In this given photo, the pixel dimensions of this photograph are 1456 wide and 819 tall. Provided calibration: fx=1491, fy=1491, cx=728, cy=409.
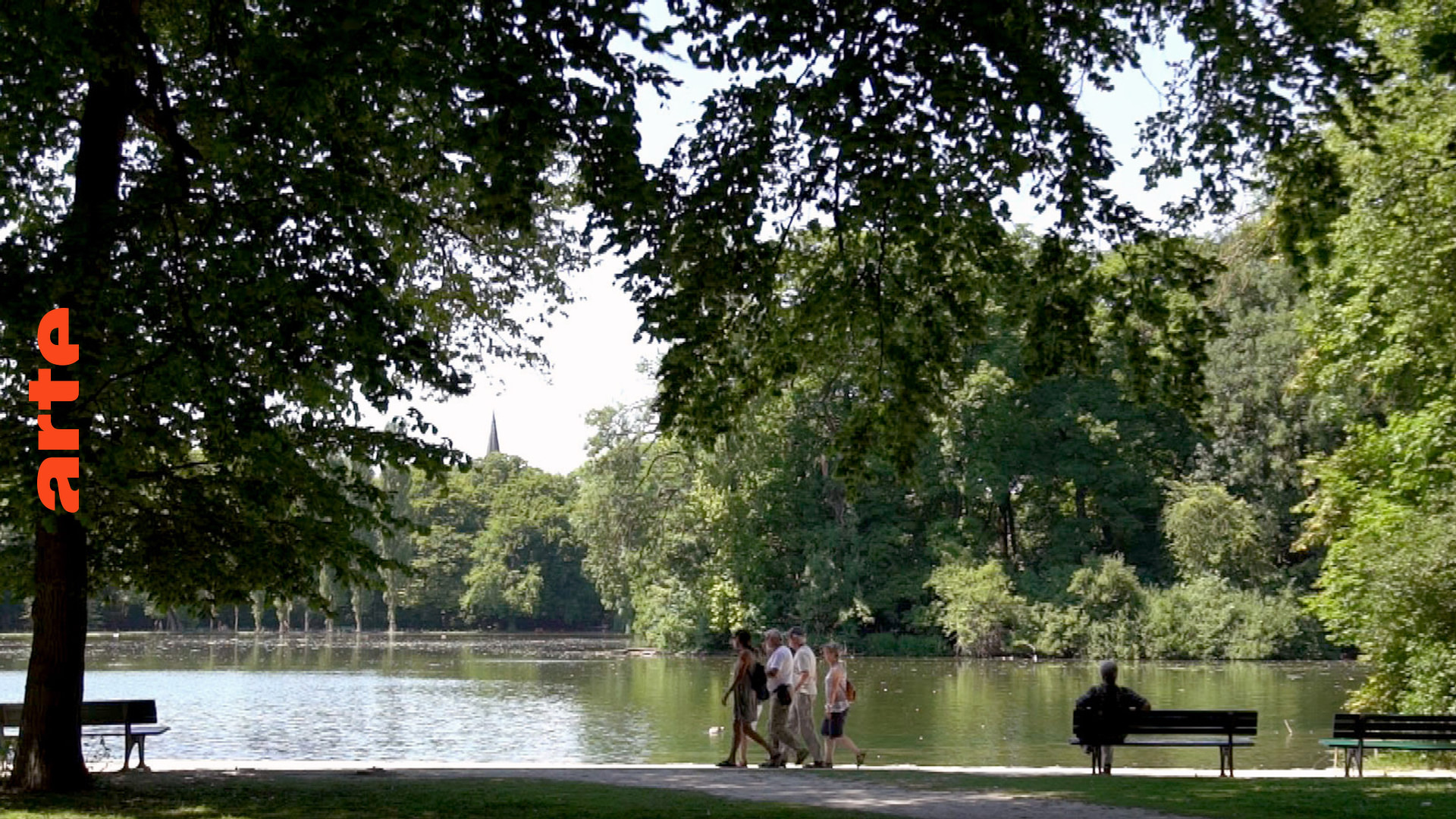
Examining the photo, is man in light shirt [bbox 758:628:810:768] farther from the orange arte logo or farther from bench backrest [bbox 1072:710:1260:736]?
the orange arte logo

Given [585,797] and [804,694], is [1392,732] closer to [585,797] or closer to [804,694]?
[804,694]

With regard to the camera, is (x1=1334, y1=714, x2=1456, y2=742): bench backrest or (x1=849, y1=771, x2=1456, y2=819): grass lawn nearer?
(x1=849, y1=771, x2=1456, y2=819): grass lawn

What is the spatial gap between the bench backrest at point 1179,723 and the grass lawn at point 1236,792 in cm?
116

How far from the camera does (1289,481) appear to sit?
5388 cm

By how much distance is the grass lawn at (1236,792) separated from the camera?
11227 mm

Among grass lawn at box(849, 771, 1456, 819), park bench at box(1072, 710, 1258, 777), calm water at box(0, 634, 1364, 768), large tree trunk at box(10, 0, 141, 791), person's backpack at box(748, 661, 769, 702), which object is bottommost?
calm water at box(0, 634, 1364, 768)

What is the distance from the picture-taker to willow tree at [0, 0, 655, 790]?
33.3ft

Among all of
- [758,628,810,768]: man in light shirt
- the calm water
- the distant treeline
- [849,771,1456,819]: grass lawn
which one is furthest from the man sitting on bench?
the distant treeline

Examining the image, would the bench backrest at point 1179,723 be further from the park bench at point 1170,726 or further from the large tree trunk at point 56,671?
the large tree trunk at point 56,671

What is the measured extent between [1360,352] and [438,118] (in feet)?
53.1

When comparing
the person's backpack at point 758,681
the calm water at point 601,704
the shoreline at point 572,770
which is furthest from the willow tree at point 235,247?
the calm water at point 601,704

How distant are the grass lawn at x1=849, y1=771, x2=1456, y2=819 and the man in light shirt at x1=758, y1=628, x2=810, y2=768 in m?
2.29

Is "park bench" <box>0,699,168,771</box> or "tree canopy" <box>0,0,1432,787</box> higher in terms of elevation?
"tree canopy" <box>0,0,1432,787</box>

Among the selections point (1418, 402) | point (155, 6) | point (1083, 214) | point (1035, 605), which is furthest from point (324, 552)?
point (1035, 605)
